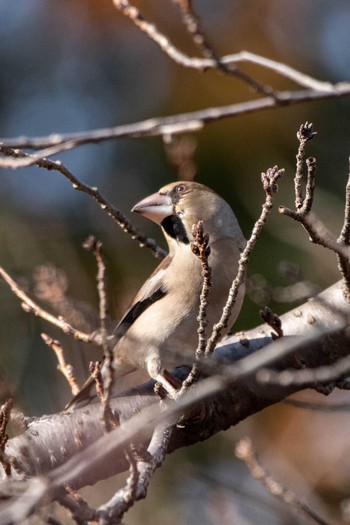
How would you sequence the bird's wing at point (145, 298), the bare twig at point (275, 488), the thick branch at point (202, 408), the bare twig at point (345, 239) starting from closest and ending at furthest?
the bare twig at point (275, 488) < the bare twig at point (345, 239) < the thick branch at point (202, 408) < the bird's wing at point (145, 298)

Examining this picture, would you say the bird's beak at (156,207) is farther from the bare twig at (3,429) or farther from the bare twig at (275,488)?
the bare twig at (3,429)

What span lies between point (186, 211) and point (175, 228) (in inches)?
5.4

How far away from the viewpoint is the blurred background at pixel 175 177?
19.2ft

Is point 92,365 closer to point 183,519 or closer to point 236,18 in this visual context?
point 183,519

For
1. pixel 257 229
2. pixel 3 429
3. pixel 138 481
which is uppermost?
pixel 257 229

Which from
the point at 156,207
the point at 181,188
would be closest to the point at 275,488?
the point at 156,207

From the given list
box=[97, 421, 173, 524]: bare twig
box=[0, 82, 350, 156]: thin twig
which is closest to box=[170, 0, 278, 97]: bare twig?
box=[0, 82, 350, 156]: thin twig

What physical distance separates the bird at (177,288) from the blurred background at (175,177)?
23 cm

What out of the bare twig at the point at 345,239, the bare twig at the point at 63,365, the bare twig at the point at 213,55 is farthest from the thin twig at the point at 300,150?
the bare twig at the point at 63,365

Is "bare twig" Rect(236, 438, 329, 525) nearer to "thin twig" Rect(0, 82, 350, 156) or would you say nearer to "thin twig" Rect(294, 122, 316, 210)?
"thin twig" Rect(294, 122, 316, 210)

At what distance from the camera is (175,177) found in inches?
271

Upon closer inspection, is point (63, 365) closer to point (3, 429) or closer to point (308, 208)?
point (3, 429)

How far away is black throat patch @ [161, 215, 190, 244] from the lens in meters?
5.21

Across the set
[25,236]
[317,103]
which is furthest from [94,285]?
[317,103]
